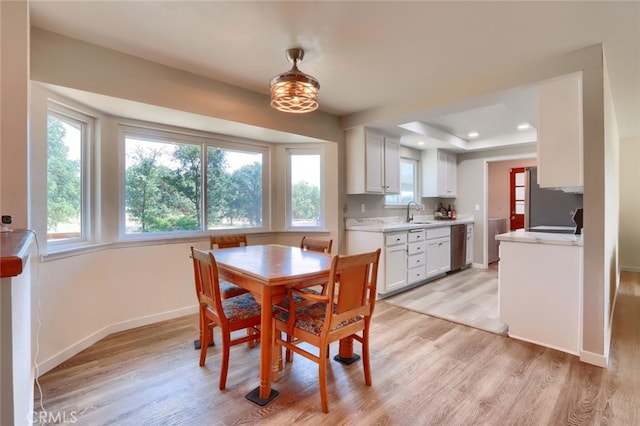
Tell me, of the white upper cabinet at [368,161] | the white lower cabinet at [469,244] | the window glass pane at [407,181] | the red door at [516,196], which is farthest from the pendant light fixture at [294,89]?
the red door at [516,196]

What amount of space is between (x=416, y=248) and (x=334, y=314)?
2.79 metres

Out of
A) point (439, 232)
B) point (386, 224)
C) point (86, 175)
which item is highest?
point (86, 175)

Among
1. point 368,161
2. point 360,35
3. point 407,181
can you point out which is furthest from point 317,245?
point 407,181

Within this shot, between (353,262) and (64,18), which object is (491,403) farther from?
(64,18)

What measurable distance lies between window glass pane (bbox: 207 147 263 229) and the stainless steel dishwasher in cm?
323

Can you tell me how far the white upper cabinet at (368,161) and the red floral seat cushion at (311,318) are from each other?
87.1 inches

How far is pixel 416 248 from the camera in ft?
14.0

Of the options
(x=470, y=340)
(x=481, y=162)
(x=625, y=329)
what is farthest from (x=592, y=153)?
(x=481, y=162)

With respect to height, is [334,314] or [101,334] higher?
[334,314]

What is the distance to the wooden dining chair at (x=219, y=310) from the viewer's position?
1945 millimetres

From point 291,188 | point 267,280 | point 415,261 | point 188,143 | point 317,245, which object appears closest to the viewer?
point 267,280

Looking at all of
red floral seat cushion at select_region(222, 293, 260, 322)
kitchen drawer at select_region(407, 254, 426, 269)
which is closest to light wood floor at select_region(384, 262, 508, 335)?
kitchen drawer at select_region(407, 254, 426, 269)

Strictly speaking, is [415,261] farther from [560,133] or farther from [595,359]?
[560,133]

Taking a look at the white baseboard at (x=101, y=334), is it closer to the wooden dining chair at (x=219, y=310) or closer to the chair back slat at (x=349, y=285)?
the wooden dining chair at (x=219, y=310)
